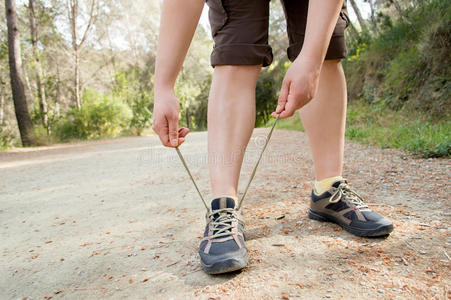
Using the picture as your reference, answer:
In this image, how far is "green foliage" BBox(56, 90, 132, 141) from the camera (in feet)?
33.4

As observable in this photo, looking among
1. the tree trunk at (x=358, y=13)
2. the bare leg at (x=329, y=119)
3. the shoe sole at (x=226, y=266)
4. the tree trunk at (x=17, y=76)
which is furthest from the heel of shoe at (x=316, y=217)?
the tree trunk at (x=17, y=76)

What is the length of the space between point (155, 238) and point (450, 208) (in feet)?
4.01

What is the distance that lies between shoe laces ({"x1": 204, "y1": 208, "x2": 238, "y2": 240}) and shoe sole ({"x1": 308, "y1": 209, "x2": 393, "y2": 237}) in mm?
384

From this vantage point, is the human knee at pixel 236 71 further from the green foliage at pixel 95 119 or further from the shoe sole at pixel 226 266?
the green foliage at pixel 95 119

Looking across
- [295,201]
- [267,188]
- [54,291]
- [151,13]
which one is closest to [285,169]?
[267,188]

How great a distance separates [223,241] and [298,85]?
543mm

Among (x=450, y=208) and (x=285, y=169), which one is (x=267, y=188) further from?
(x=450, y=208)

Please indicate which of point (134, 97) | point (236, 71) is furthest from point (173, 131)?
point (134, 97)

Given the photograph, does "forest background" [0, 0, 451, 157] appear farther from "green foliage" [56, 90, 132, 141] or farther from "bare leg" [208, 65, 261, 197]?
"bare leg" [208, 65, 261, 197]

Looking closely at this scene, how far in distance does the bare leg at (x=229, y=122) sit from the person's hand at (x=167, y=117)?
157 millimetres

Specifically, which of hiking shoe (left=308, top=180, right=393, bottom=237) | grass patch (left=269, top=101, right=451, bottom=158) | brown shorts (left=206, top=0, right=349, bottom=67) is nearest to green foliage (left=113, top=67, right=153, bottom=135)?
grass patch (left=269, top=101, right=451, bottom=158)

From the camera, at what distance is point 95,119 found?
10.6m

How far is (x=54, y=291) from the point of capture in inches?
35.1

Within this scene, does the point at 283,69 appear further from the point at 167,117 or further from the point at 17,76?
the point at 167,117
